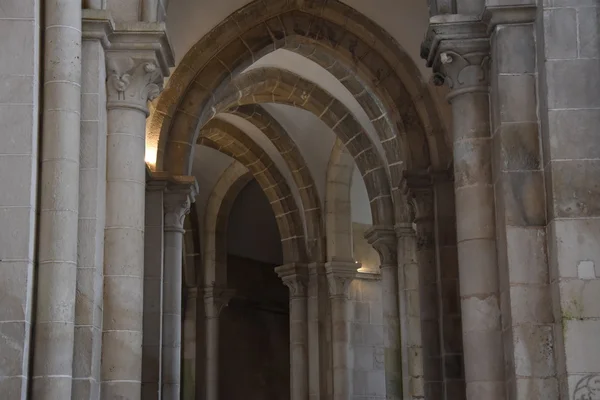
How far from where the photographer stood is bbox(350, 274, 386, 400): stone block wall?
20.1 metres

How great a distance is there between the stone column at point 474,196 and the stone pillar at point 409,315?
269 inches

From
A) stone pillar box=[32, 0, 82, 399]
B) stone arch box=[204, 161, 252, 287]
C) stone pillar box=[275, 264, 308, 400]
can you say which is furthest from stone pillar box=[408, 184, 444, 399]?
stone arch box=[204, 161, 252, 287]

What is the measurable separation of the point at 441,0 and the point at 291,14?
549cm

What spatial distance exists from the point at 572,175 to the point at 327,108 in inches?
375

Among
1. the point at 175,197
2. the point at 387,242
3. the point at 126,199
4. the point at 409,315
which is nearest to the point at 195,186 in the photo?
the point at 175,197

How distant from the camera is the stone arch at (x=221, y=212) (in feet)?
76.0

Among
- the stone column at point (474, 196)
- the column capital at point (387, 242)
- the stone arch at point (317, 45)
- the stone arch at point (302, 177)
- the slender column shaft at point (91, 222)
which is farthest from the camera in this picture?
the stone arch at point (302, 177)

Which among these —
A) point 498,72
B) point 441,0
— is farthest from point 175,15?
point 498,72

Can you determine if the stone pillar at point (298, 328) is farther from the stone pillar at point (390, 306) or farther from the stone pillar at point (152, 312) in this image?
the stone pillar at point (152, 312)

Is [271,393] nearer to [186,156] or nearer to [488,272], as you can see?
[186,156]

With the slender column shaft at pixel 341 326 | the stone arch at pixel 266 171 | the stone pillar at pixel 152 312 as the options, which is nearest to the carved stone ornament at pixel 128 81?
the stone pillar at pixel 152 312

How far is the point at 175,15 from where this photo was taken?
14.4 metres

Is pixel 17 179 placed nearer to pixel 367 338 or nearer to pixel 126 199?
pixel 126 199

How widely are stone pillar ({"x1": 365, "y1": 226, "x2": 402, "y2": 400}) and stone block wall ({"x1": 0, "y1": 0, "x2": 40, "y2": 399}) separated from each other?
9.53 meters
